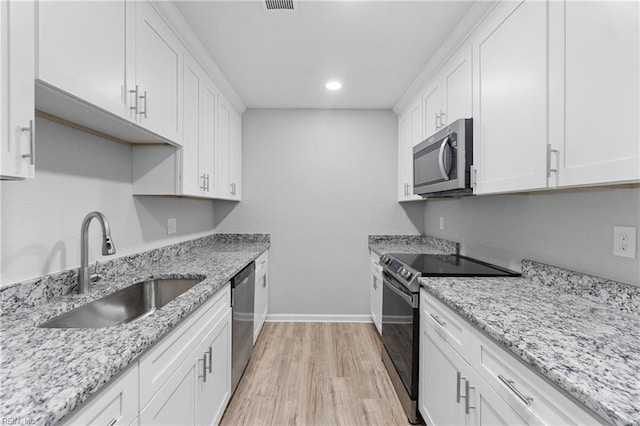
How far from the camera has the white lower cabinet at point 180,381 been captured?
2.48ft

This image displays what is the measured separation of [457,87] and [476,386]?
5.53ft

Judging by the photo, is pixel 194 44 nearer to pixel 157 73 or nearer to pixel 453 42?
pixel 157 73

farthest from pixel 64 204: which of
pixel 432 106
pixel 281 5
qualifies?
pixel 432 106

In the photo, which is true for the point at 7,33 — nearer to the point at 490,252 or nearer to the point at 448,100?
the point at 448,100

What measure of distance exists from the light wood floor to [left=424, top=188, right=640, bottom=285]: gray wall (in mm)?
1229

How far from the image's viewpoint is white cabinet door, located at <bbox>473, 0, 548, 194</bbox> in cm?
119

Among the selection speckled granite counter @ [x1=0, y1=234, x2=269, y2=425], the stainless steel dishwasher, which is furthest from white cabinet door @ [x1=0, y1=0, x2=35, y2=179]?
the stainless steel dishwasher

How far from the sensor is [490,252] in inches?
80.3

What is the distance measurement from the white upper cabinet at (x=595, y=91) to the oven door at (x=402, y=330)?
3.25ft

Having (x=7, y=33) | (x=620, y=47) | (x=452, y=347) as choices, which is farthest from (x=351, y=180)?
(x=7, y=33)

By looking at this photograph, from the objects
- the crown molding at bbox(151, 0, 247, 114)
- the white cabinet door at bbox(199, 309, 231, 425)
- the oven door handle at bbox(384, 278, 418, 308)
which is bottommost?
the white cabinet door at bbox(199, 309, 231, 425)

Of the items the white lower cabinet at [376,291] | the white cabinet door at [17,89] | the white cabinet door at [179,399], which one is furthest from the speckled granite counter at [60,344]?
the white lower cabinet at [376,291]

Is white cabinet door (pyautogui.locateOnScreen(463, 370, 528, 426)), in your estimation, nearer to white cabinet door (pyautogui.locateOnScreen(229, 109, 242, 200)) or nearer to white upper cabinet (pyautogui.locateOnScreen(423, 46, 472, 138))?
white upper cabinet (pyautogui.locateOnScreen(423, 46, 472, 138))

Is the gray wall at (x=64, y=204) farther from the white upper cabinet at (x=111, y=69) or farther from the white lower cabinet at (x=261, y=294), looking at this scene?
the white lower cabinet at (x=261, y=294)
